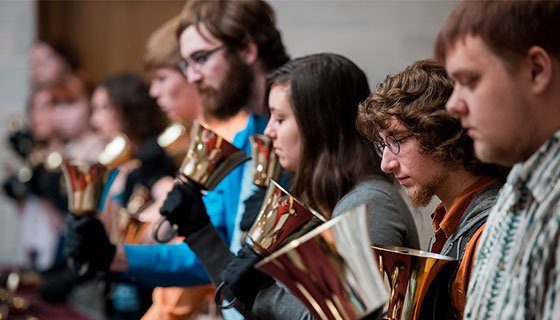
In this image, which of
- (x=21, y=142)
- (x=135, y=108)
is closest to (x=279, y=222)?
Result: (x=135, y=108)

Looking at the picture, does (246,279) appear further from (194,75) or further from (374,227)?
(194,75)

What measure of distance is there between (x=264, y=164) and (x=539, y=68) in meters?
1.18

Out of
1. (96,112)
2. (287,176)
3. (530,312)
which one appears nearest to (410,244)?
(287,176)

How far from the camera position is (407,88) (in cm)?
196

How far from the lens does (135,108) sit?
4699 mm

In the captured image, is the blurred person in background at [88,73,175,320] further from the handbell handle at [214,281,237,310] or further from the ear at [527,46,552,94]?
the ear at [527,46,552,94]

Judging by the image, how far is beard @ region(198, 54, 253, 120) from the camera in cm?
297

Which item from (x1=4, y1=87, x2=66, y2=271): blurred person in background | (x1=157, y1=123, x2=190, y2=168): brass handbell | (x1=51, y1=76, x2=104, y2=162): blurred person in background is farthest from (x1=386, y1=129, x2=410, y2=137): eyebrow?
(x1=4, y1=87, x2=66, y2=271): blurred person in background

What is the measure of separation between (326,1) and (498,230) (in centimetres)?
366

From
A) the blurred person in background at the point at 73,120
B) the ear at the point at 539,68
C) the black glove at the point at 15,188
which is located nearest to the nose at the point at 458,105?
the ear at the point at 539,68

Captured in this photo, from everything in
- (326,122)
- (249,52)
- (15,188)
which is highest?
(326,122)

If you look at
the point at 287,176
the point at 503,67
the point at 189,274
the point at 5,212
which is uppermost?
the point at 503,67

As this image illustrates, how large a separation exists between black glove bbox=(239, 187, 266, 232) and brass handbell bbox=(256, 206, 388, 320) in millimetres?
745

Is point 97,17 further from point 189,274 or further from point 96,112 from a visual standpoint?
point 189,274
